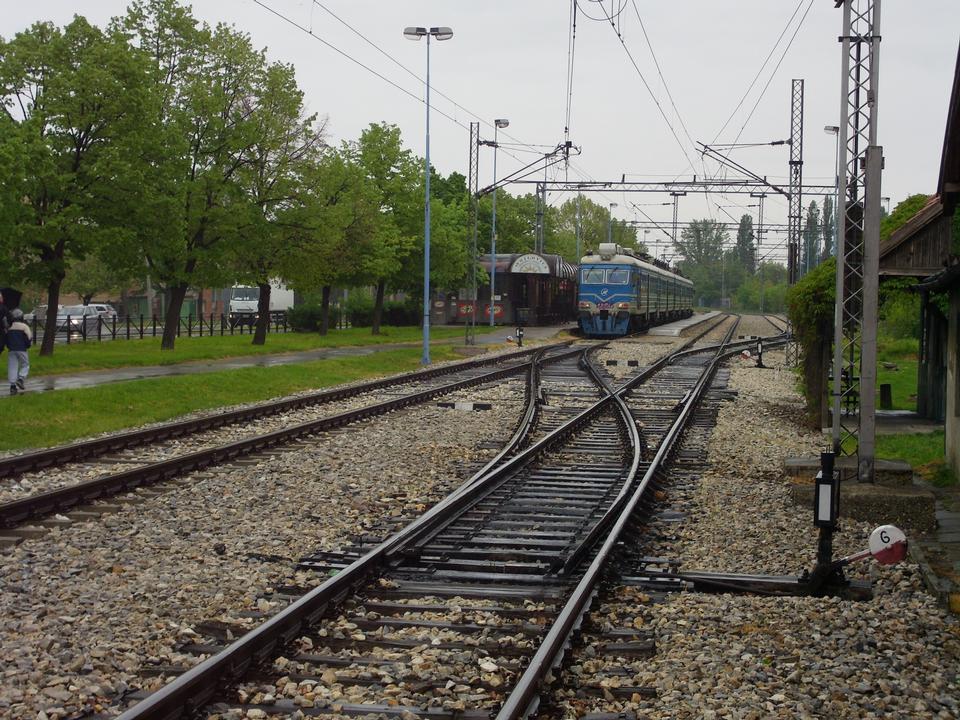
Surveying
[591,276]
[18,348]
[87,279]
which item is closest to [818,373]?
[18,348]

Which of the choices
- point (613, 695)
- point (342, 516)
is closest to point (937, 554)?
point (613, 695)

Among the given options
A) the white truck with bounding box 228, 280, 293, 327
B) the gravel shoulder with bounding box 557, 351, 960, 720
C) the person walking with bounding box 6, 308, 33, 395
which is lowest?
the gravel shoulder with bounding box 557, 351, 960, 720

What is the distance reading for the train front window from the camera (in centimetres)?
4850

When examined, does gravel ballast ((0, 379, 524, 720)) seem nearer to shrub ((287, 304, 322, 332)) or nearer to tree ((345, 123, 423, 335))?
tree ((345, 123, 423, 335))

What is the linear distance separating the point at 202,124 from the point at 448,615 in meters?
30.1

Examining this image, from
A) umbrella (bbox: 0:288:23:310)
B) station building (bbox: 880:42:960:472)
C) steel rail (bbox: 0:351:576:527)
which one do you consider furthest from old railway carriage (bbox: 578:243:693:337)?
umbrella (bbox: 0:288:23:310)

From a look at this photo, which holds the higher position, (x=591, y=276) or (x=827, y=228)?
(x=827, y=228)

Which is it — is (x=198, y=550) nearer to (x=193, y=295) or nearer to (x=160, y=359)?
(x=160, y=359)

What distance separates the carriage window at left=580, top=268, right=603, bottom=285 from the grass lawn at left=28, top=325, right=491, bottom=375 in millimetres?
6051

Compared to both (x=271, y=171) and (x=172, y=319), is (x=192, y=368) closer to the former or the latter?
(x=172, y=319)

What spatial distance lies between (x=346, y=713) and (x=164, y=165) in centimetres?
2805

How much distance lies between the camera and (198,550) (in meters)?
9.29

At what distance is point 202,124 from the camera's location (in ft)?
115

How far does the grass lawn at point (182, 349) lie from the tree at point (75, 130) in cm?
243
